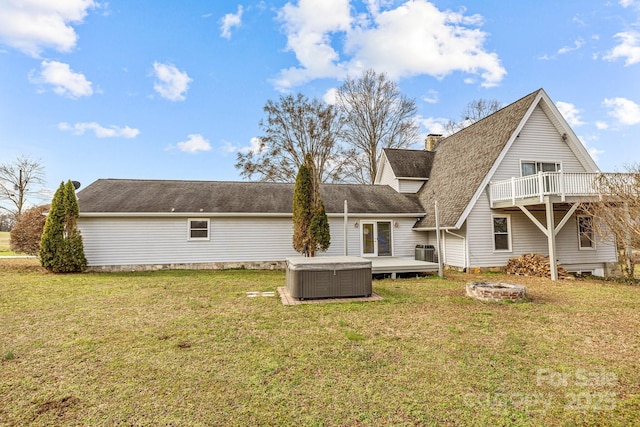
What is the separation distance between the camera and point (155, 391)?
3.01 m

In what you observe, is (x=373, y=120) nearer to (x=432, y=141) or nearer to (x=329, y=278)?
(x=432, y=141)

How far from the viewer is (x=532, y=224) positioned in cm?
1237

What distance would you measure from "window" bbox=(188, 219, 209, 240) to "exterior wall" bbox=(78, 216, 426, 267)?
0.19 metres

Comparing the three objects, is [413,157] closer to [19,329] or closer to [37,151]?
[19,329]

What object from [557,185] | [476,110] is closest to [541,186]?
[557,185]

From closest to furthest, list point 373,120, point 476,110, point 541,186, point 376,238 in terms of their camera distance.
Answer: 1. point 541,186
2. point 376,238
3. point 373,120
4. point 476,110

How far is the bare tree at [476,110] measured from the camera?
26.2m

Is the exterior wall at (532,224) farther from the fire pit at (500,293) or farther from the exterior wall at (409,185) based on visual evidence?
the fire pit at (500,293)

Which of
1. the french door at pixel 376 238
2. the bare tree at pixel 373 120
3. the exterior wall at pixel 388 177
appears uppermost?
the bare tree at pixel 373 120

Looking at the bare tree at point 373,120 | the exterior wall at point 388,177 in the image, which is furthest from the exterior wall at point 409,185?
the bare tree at point 373,120

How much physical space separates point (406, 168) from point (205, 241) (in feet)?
34.4

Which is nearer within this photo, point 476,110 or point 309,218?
point 309,218

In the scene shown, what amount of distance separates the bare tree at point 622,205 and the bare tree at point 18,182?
36434mm

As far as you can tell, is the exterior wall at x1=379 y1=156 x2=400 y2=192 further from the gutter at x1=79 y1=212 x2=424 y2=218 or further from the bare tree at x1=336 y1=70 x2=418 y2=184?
the bare tree at x1=336 y1=70 x2=418 y2=184
